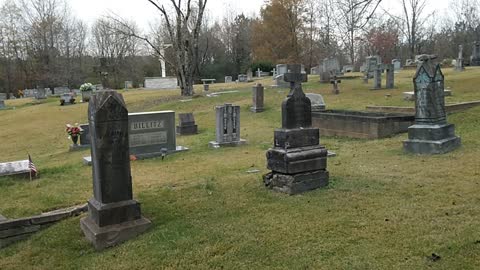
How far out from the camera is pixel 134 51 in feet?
214

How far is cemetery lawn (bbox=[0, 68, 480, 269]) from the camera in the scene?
13.7 feet

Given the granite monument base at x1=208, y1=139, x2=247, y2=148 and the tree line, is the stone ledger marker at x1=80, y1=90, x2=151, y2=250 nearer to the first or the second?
the granite monument base at x1=208, y1=139, x2=247, y2=148

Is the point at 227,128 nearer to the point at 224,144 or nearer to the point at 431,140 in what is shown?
the point at 224,144

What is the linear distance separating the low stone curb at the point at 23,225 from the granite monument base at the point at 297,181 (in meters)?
3.10

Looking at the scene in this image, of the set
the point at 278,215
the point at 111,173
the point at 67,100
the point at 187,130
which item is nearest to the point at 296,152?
the point at 278,215

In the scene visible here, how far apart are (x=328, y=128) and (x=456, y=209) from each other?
25.8 feet

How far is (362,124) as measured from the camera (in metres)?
11.6

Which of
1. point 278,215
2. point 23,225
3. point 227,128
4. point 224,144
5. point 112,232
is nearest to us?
point 112,232

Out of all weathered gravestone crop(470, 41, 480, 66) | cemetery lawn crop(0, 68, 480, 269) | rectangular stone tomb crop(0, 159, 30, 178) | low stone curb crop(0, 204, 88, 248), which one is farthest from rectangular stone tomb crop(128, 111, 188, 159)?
weathered gravestone crop(470, 41, 480, 66)

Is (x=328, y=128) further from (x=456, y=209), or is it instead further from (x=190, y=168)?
(x=456, y=209)

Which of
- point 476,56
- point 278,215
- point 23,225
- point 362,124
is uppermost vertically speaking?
point 476,56

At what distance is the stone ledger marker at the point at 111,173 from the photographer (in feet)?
17.4

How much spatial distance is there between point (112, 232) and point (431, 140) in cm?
650

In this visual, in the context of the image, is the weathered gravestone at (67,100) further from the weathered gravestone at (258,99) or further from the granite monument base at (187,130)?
the granite monument base at (187,130)
